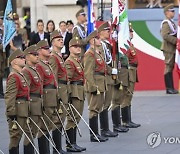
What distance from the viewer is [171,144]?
14.1 metres

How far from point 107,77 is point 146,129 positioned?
147 centimetres

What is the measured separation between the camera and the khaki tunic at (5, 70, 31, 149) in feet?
39.7

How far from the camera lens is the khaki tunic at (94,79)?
14.3 meters

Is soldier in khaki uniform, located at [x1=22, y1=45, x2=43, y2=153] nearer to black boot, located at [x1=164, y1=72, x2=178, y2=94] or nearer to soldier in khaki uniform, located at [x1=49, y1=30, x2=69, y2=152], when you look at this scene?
soldier in khaki uniform, located at [x1=49, y1=30, x2=69, y2=152]

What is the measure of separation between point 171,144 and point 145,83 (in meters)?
7.44

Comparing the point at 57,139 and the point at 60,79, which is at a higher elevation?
the point at 60,79

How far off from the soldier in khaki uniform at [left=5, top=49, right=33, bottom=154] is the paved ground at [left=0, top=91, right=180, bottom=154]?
1.59 metres

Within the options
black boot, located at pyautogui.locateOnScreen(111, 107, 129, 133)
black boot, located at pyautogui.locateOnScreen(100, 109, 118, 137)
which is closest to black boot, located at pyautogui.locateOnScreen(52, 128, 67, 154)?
black boot, located at pyautogui.locateOnScreen(100, 109, 118, 137)

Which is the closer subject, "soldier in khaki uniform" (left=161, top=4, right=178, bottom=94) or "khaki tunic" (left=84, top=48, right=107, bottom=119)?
"khaki tunic" (left=84, top=48, right=107, bottom=119)

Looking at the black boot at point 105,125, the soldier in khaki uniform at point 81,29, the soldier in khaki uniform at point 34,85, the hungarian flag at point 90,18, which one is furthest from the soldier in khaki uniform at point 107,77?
the soldier in khaki uniform at point 81,29

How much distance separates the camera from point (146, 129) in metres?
15.8

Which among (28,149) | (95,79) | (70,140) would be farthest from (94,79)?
(28,149)

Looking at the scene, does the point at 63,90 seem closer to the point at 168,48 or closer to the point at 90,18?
the point at 90,18

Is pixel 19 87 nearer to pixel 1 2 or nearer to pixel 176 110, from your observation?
pixel 176 110
